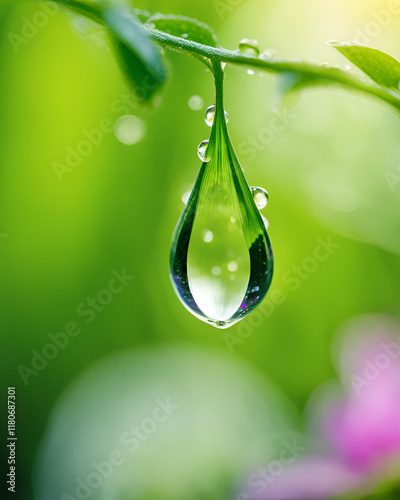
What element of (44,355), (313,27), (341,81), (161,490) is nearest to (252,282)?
(341,81)

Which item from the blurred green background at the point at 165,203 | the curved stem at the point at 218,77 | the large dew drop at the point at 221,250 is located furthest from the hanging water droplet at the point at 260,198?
the blurred green background at the point at 165,203

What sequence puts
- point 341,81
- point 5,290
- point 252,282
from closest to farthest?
point 341,81 < point 252,282 < point 5,290

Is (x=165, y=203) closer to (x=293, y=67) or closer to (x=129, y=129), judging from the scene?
(x=129, y=129)

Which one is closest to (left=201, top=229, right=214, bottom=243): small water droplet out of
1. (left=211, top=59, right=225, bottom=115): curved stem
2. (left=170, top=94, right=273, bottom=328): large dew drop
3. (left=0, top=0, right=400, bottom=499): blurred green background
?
(left=170, top=94, right=273, bottom=328): large dew drop

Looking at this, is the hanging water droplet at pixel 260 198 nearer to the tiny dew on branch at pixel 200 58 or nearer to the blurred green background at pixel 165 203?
the tiny dew on branch at pixel 200 58

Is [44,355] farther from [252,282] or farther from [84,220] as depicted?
[252,282]

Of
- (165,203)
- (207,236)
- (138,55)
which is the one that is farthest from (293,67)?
(165,203)

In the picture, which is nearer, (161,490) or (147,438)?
(161,490)

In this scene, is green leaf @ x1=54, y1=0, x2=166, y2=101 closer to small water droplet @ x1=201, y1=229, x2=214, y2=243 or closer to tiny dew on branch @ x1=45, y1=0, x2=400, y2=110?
tiny dew on branch @ x1=45, y1=0, x2=400, y2=110
